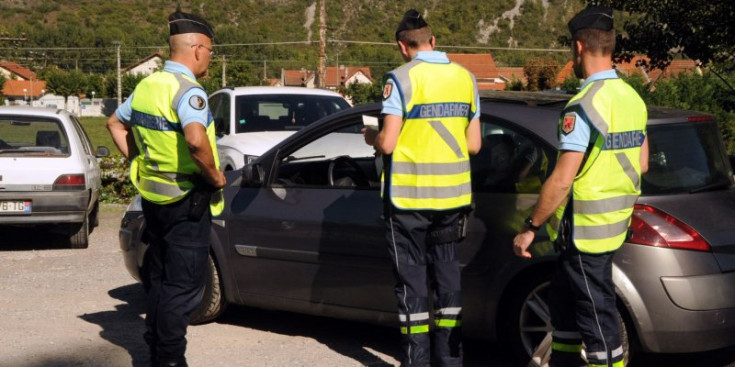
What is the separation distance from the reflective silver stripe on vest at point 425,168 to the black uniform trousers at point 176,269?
1034 mm

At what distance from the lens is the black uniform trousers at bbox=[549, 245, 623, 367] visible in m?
4.20

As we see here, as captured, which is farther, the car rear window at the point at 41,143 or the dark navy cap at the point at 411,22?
the car rear window at the point at 41,143

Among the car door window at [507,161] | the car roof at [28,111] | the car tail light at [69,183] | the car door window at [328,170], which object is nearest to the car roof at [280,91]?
the car roof at [28,111]

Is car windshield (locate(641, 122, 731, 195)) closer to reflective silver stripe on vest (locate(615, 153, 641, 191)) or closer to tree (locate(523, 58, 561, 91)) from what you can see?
reflective silver stripe on vest (locate(615, 153, 641, 191))

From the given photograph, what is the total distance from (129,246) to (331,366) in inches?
82.9

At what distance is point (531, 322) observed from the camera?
5262 mm

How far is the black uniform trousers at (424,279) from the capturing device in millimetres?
4934

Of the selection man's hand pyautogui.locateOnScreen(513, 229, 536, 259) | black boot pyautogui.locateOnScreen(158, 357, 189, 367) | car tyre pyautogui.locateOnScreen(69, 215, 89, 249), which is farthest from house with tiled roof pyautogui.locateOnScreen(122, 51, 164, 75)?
man's hand pyautogui.locateOnScreen(513, 229, 536, 259)

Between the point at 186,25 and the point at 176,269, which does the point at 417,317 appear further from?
the point at 186,25

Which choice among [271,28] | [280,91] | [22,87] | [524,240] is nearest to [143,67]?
[22,87]

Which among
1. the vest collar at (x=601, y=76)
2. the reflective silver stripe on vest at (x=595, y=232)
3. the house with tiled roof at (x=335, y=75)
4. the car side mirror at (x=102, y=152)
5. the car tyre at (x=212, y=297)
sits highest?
the house with tiled roof at (x=335, y=75)

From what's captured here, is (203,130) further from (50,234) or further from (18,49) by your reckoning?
(18,49)

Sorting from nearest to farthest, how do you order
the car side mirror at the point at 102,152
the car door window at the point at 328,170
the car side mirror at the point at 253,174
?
1. the car door window at the point at 328,170
2. the car side mirror at the point at 253,174
3. the car side mirror at the point at 102,152

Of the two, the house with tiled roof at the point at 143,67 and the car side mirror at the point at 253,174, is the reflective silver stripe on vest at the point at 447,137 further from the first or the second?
the house with tiled roof at the point at 143,67
